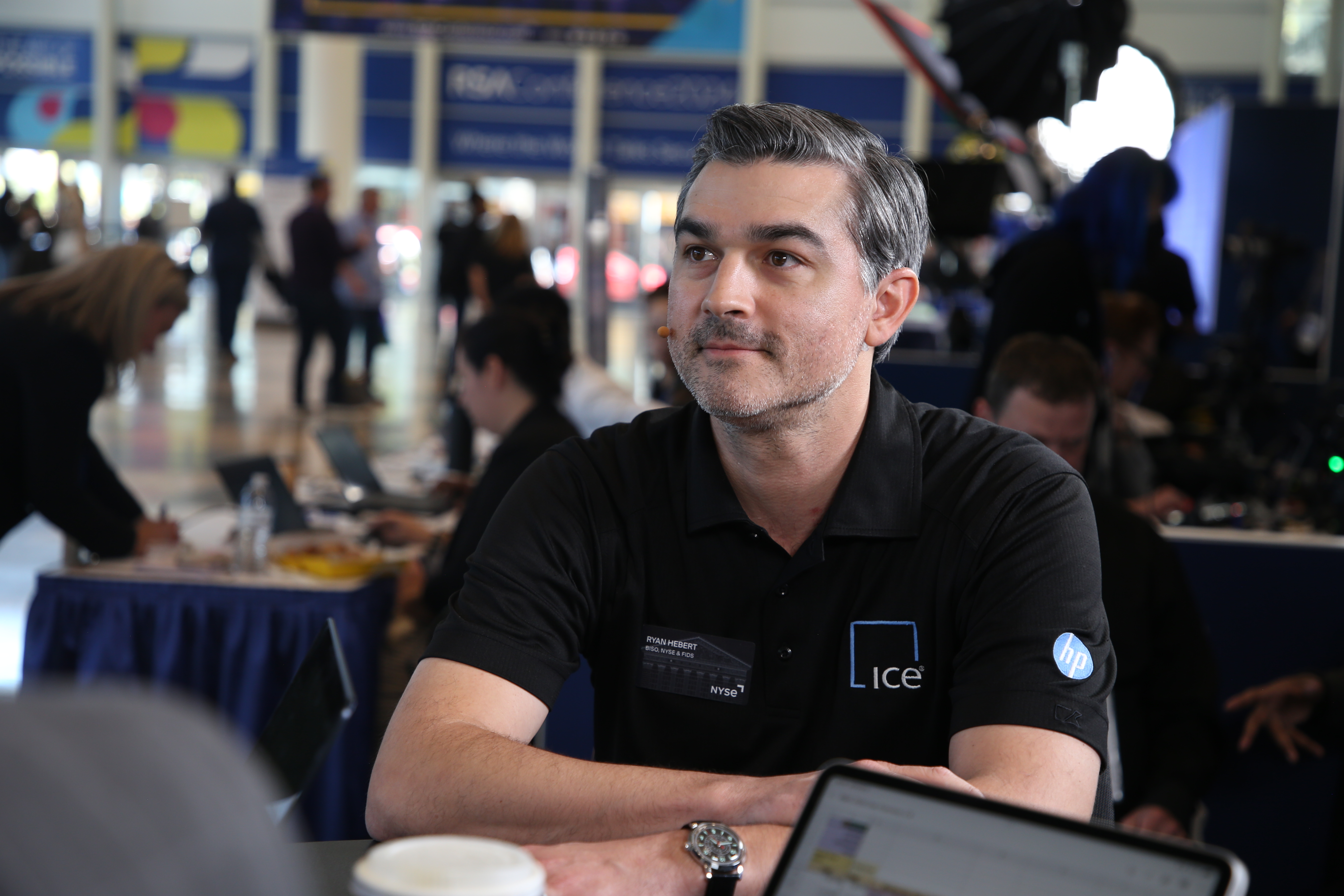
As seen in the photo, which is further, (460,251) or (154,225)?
(154,225)

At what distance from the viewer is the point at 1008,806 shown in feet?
2.33

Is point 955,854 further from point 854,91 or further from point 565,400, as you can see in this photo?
point 854,91

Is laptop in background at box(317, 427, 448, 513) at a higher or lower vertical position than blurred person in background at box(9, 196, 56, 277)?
lower

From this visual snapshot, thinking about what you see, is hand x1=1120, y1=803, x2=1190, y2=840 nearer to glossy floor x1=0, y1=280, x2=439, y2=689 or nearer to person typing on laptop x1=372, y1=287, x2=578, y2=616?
person typing on laptop x1=372, y1=287, x2=578, y2=616

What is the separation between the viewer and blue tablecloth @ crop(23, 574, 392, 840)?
283 cm

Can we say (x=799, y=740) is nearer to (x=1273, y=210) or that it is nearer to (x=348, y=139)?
(x=1273, y=210)

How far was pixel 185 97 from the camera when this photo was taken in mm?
18297

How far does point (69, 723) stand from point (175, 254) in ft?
62.9

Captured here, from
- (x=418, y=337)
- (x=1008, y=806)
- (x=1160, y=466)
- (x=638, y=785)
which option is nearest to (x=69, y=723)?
(x=1008, y=806)

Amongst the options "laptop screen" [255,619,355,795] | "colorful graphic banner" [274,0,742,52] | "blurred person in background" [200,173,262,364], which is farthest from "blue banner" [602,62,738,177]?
"laptop screen" [255,619,355,795]

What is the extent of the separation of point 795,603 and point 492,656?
31cm

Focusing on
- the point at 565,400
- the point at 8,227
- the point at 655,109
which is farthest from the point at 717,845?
the point at 655,109

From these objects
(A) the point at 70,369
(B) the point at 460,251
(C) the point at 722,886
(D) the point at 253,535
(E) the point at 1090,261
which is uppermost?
(B) the point at 460,251

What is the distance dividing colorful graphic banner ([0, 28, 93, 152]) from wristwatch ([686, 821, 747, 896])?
65.2ft
